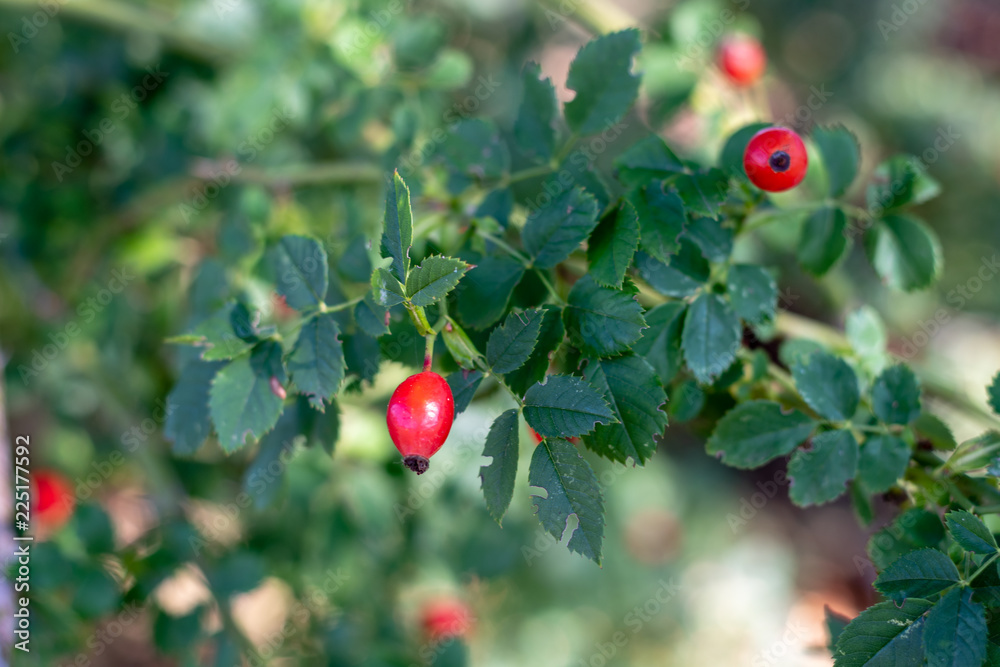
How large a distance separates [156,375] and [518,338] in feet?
6.22

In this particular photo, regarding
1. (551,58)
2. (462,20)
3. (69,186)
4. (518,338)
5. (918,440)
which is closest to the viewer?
(518,338)

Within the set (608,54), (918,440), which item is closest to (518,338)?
(608,54)

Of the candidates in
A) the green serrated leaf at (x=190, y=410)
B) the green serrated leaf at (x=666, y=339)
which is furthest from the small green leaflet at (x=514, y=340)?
the green serrated leaf at (x=190, y=410)

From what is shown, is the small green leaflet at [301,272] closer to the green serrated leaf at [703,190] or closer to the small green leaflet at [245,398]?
the small green leaflet at [245,398]

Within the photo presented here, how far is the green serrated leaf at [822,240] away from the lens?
3.92 ft

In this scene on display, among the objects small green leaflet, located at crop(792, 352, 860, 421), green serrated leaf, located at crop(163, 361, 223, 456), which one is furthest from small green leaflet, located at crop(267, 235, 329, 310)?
small green leaflet, located at crop(792, 352, 860, 421)

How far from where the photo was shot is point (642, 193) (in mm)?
971

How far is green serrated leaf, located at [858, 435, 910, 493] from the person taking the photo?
3.26 feet

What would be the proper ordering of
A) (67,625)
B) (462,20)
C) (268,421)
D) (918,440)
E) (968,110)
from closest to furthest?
(268,421), (918,440), (67,625), (462,20), (968,110)

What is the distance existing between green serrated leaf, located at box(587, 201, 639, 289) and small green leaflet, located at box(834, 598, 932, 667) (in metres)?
0.52

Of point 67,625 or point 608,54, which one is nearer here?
point 608,54

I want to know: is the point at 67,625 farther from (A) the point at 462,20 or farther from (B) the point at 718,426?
(A) the point at 462,20

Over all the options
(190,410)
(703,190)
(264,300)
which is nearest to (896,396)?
(703,190)

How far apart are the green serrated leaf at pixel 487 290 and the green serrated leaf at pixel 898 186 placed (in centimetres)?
71
